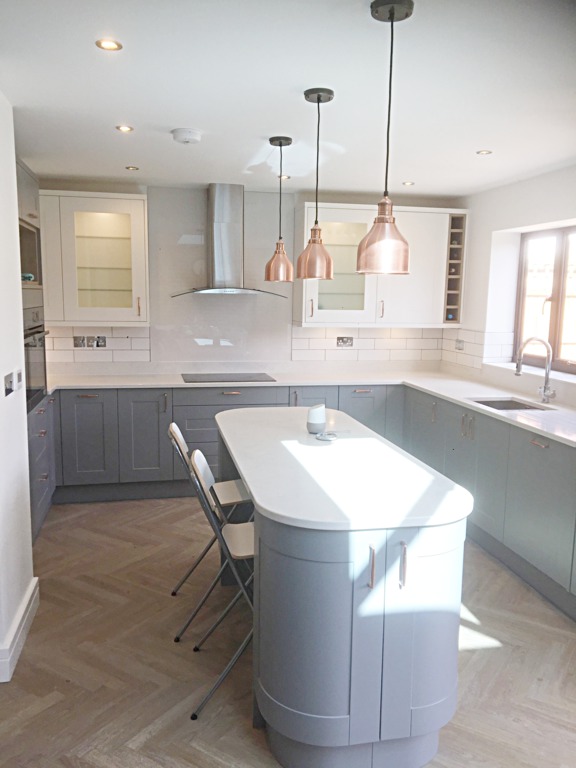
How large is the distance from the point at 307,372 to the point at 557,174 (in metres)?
2.53

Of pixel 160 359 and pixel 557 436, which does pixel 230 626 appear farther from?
pixel 160 359

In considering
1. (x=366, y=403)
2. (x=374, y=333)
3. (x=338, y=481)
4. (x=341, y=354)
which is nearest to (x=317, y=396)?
(x=366, y=403)

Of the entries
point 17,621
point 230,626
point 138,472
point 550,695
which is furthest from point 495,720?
point 138,472

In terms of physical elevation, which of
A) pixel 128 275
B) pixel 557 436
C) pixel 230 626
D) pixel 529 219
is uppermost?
pixel 529 219

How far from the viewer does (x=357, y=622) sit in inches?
77.9

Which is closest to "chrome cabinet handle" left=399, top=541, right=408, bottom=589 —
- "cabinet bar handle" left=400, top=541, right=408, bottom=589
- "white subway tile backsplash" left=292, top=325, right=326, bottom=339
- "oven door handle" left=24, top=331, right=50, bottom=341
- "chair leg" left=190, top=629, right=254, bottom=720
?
"cabinet bar handle" left=400, top=541, right=408, bottom=589

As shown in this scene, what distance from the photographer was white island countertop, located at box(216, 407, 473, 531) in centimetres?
198

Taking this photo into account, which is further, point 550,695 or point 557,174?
point 557,174

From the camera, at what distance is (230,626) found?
3.06m

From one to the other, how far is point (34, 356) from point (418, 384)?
9.35 feet

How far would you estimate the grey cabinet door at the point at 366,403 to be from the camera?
5.07m

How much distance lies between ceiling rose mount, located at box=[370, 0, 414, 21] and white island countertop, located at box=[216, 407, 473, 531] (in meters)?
1.56

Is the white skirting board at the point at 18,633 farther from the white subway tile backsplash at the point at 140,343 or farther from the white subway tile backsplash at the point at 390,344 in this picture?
the white subway tile backsplash at the point at 390,344

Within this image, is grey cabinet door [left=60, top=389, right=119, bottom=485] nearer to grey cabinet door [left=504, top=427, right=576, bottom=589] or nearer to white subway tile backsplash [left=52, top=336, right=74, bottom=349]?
white subway tile backsplash [left=52, top=336, right=74, bottom=349]
